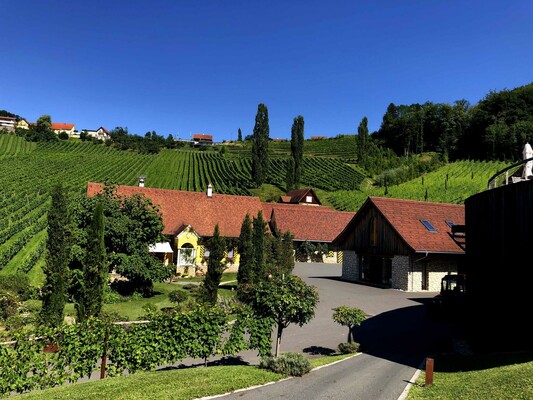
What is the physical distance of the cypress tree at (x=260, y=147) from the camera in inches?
3145

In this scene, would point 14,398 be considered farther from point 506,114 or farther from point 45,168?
point 506,114

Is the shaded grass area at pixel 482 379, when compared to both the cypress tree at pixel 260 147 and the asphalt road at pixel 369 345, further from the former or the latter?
the cypress tree at pixel 260 147

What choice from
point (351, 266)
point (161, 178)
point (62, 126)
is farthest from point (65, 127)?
point (351, 266)

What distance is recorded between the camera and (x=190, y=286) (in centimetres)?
2933

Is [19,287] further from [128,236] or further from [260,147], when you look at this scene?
[260,147]

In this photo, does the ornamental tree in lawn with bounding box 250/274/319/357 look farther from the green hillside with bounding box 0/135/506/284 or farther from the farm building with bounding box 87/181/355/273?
the green hillside with bounding box 0/135/506/284

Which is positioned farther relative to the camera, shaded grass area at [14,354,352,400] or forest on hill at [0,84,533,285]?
forest on hill at [0,84,533,285]

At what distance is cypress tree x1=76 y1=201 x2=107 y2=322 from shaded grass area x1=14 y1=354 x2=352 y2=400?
6.91 metres

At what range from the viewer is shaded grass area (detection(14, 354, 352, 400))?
9258 millimetres

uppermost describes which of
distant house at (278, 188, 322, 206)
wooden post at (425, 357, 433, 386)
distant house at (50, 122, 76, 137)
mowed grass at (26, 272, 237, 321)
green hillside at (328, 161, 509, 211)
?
distant house at (50, 122, 76, 137)

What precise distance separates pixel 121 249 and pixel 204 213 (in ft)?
55.0

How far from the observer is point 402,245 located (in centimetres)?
2948

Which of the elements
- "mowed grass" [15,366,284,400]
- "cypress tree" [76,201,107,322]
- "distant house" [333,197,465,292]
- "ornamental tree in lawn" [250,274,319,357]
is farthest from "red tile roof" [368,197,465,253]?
"mowed grass" [15,366,284,400]

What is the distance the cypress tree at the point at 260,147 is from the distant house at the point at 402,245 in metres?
44.3
